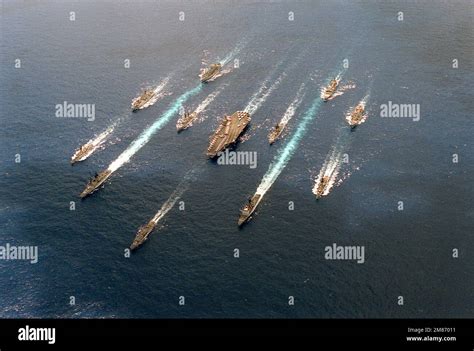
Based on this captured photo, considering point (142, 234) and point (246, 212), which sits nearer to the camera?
point (142, 234)

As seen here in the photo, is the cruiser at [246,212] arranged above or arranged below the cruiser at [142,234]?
above

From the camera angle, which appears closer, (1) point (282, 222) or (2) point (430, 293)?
(2) point (430, 293)

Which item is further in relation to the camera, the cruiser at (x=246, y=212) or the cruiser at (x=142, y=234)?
the cruiser at (x=246, y=212)

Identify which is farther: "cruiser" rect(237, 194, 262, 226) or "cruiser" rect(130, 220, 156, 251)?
"cruiser" rect(237, 194, 262, 226)

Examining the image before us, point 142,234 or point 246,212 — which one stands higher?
point 246,212

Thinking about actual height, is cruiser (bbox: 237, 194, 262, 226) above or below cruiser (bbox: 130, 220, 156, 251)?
above
